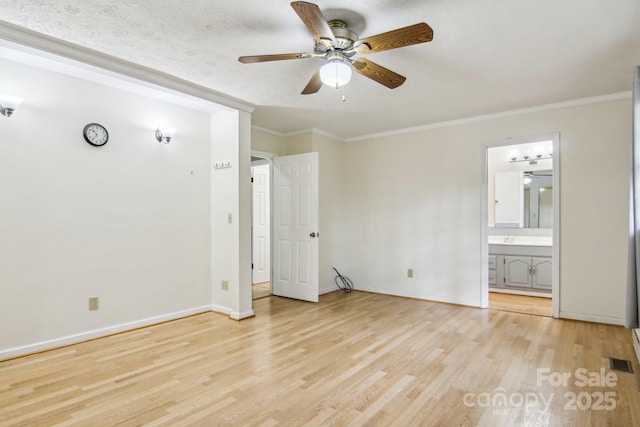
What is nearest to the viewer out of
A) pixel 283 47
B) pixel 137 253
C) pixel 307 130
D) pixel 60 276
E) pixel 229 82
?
pixel 283 47

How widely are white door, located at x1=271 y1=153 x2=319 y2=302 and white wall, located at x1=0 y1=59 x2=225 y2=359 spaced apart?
3.90 ft

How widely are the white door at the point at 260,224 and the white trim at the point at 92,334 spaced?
2.10 meters

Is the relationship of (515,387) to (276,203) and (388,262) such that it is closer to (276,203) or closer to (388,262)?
(388,262)

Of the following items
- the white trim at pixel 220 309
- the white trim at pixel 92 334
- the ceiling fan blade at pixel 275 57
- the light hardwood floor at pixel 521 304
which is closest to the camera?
the ceiling fan blade at pixel 275 57

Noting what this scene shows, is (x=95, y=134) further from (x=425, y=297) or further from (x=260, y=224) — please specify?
(x=425, y=297)

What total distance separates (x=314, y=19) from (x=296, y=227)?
3303 mm

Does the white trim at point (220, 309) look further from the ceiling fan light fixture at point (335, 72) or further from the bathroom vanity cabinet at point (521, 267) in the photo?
the bathroom vanity cabinet at point (521, 267)

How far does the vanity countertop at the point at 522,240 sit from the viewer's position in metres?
5.17

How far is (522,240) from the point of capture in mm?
5414

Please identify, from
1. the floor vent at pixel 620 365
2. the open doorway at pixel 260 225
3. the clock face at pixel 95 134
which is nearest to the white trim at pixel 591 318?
the floor vent at pixel 620 365

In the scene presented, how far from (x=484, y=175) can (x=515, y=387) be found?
2.76m

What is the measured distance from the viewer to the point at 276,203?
5152 mm

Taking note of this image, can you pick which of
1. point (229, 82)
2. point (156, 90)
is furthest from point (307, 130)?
point (156, 90)

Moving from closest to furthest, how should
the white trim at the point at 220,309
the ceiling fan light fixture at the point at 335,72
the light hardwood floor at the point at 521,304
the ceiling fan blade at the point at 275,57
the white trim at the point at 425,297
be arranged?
the ceiling fan blade at the point at 275,57
the ceiling fan light fixture at the point at 335,72
the white trim at the point at 220,309
the light hardwood floor at the point at 521,304
the white trim at the point at 425,297
